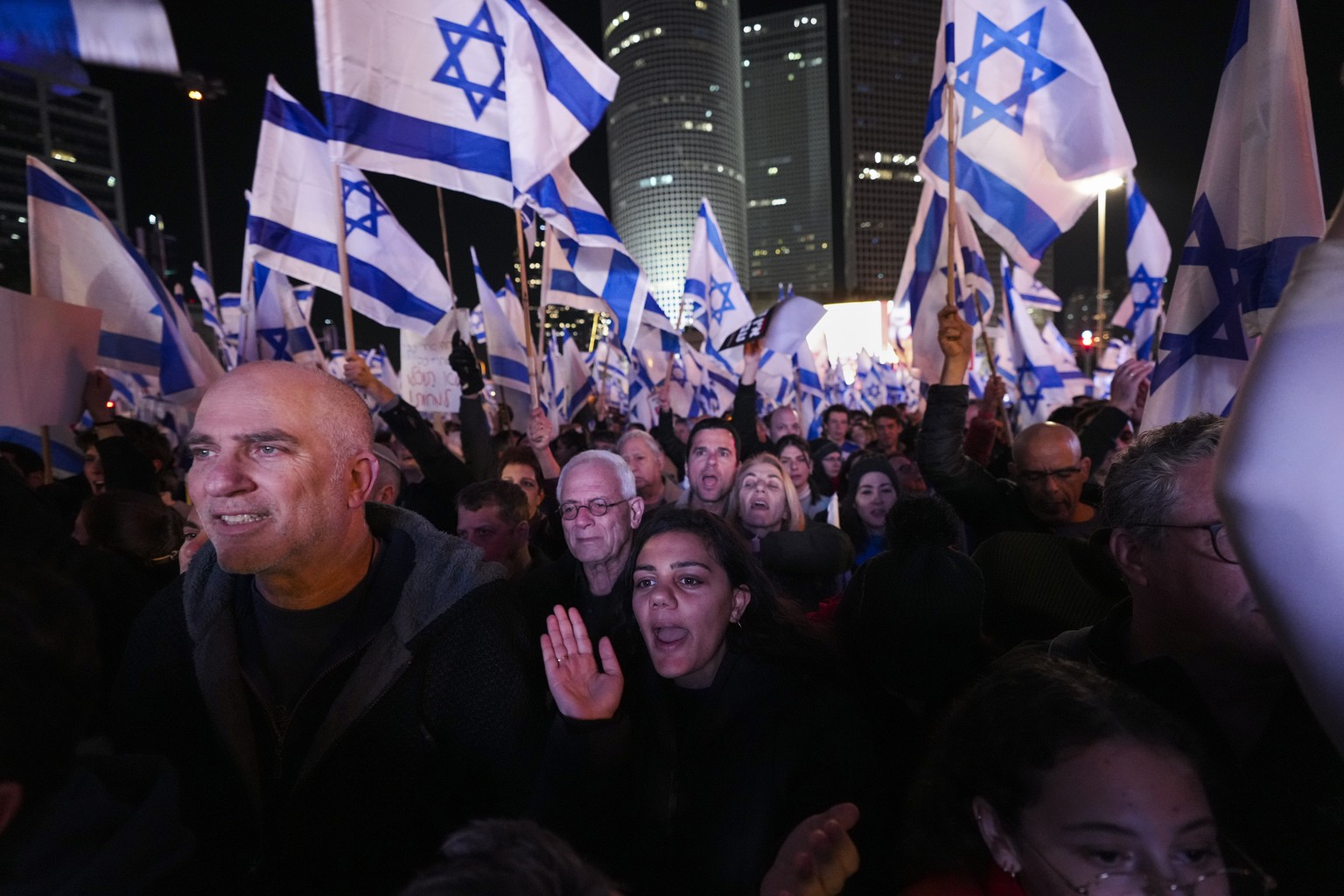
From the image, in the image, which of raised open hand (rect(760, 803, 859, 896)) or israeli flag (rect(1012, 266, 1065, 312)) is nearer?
raised open hand (rect(760, 803, 859, 896))

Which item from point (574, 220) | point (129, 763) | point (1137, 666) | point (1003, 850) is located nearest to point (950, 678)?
point (1137, 666)

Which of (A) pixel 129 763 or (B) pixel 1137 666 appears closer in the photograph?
(A) pixel 129 763

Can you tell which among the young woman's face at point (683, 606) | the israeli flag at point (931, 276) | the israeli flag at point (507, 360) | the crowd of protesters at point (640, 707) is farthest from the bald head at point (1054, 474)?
the israeli flag at point (507, 360)

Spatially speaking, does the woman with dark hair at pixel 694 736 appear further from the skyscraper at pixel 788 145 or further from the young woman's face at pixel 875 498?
the skyscraper at pixel 788 145

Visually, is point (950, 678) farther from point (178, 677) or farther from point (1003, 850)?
point (178, 677)

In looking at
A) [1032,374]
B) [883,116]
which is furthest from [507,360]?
[883,116]

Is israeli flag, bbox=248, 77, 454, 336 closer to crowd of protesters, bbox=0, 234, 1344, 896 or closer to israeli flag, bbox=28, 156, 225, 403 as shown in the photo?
israeli flag, bbox=28, 156, 225, 403

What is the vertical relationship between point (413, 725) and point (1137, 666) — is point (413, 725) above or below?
below

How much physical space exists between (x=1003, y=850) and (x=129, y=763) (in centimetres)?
147

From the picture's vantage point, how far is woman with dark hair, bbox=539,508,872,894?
5.92 feet

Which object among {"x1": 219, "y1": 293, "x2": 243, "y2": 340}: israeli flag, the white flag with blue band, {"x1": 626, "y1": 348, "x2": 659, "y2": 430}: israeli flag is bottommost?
{"x1": 626, "y1": 348, "x2": 659, "y2": 430}: israeli flag

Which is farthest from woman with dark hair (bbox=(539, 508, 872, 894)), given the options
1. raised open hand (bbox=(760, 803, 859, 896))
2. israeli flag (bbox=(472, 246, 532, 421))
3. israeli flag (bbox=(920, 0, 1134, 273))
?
israeli flag (bbox=(472, 246, 532, 421))

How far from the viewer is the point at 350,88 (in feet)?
15.2

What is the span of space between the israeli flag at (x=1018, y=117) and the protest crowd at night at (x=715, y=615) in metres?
0.03
